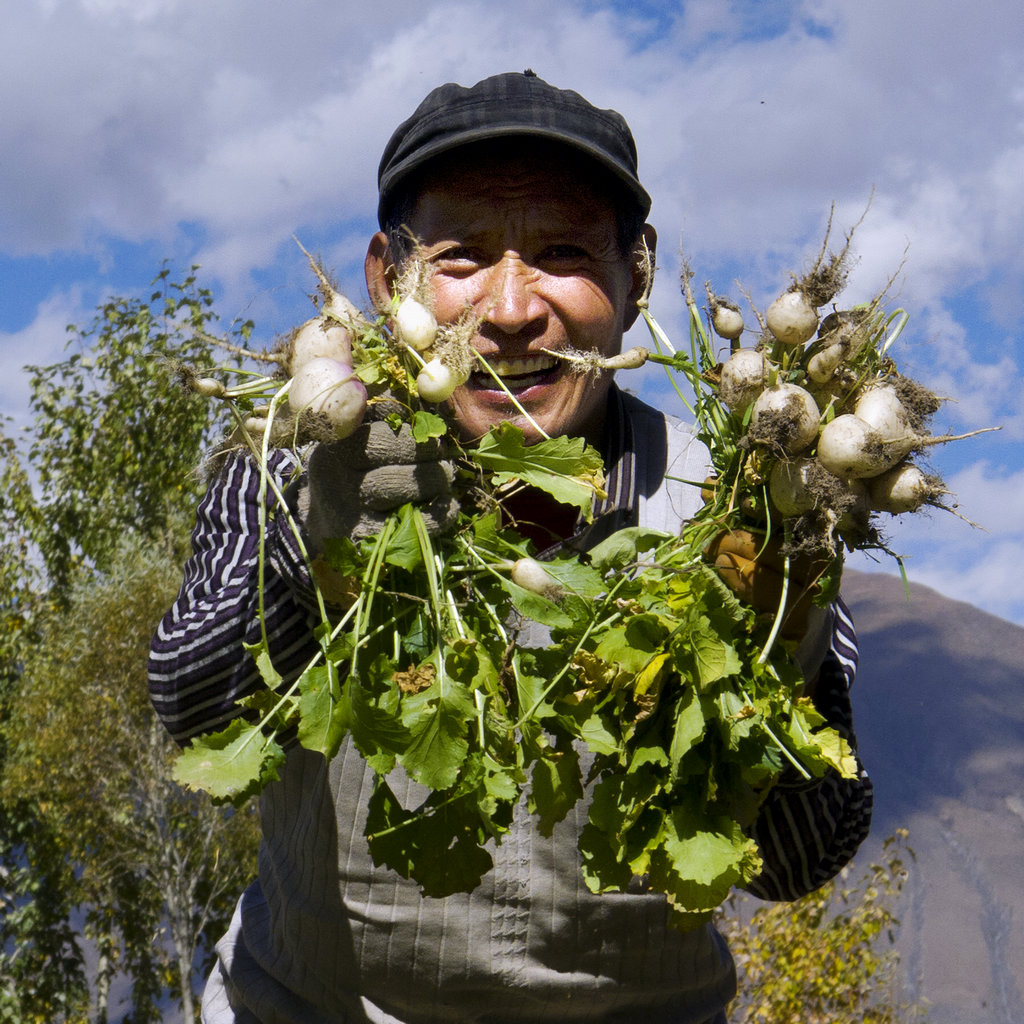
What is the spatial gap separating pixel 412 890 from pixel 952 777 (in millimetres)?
49714

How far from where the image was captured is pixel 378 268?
8.25 feet

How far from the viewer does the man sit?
2.07 meters

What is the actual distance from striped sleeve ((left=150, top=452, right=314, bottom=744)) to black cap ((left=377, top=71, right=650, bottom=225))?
0.64 metres

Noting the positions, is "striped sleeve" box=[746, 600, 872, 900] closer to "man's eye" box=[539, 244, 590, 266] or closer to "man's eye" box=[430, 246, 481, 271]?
"man's eye" box=[539, 244, 590, 266]

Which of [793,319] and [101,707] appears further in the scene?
[101,707]

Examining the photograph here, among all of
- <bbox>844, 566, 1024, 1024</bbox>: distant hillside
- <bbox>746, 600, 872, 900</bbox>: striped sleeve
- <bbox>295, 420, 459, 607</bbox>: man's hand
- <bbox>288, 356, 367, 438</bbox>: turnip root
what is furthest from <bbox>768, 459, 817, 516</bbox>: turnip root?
<bbox>844, 566, 1024, 1024</bbox>: distant hillside

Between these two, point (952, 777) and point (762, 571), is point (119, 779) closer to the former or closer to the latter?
point (762, 571)

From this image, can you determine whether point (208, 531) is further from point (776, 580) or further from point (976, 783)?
point (976, 783)

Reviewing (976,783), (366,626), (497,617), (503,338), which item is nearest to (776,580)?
(497,617)

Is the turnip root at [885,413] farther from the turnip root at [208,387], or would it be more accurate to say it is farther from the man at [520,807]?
the turnip root at [208,387]

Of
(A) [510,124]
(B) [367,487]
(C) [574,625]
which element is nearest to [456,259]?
(A) [510,124]

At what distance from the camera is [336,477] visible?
166 centimetres

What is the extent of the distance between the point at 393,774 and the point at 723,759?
0.63m

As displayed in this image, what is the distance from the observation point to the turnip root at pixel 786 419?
5.23ft
